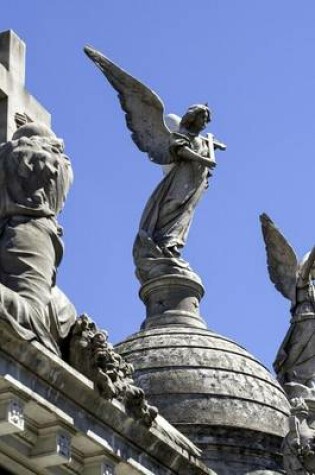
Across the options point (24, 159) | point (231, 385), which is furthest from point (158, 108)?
point (24, 159)

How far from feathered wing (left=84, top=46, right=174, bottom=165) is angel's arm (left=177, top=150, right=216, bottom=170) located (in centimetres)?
31

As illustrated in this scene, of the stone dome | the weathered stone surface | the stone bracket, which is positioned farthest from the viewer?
the stone dome

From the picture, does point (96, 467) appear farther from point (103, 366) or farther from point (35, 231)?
point (35, 231)

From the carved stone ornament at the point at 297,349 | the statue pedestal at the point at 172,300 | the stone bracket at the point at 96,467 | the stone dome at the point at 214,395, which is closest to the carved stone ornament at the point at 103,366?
the stone bracket at the point at 96,467

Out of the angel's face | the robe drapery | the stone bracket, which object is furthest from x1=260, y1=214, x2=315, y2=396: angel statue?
the stone bracket

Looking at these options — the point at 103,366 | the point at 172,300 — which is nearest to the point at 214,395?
the point at 172,300

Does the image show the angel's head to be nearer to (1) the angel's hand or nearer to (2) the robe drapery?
(1) the angel's hand

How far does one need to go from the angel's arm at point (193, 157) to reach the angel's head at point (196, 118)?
0.37m

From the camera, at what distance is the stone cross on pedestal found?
18.6 m

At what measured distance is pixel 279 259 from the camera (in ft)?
95.6

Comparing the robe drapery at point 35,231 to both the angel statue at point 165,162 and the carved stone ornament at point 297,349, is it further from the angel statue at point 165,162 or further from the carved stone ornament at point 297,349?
the angel statue at point 165,162

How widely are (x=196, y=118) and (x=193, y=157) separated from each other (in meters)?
0.60

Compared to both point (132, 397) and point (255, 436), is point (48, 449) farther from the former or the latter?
point (255, 436)

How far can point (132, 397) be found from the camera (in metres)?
16.3
